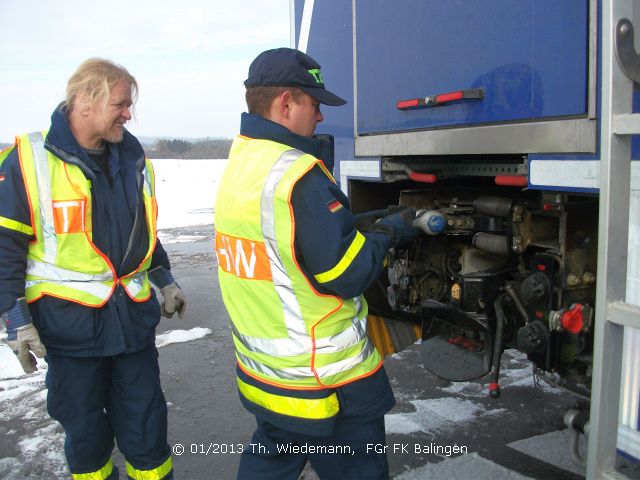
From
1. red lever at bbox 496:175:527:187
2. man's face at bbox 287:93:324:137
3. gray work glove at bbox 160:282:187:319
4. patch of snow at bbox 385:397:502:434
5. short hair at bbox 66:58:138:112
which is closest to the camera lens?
man's face at bbox 287:93:324:137

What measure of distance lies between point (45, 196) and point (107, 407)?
3.11 ft

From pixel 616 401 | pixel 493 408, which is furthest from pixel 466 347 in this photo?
pixel 616 401

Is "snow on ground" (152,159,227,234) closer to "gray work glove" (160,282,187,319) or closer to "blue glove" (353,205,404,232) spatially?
"gray work glove" (160,282,187,319)

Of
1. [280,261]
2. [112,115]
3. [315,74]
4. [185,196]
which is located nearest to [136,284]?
[112,115]

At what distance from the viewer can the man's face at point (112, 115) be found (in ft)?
7.77

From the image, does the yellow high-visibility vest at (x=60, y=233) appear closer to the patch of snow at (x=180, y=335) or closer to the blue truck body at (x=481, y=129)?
the blue truck body at (x=481, y=129)

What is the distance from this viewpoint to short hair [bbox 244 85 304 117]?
1.99m

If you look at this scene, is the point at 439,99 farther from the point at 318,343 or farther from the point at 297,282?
the point at 318,343

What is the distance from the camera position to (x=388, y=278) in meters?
3.27

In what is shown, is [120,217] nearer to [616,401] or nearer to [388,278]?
[388,278]

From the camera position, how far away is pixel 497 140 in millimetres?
2010

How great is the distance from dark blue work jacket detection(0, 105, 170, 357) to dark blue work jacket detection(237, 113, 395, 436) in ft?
2.22

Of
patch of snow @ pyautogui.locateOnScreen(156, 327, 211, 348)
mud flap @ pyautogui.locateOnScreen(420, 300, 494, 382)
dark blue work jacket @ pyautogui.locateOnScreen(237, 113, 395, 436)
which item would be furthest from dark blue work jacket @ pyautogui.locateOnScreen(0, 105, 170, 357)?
patch of snow @ pyautogui.locateOnScreen(156, 327, 211, 348)

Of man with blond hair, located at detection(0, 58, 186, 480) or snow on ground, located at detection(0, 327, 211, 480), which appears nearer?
man with blond hair, located at detection(0, 58, 186, 480)
